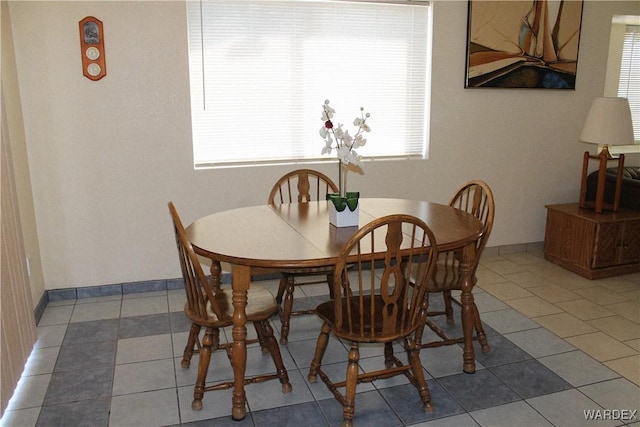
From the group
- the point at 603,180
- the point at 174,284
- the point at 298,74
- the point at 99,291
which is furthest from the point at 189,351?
the point at 603,180

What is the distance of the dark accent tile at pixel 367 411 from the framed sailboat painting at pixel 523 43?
2.73m

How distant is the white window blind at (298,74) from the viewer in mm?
3652

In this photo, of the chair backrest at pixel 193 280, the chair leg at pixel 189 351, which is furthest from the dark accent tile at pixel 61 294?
the chair backrest at pixel 193 280

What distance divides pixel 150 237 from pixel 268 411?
72.7 inches

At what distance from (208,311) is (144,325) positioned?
1.08 meters

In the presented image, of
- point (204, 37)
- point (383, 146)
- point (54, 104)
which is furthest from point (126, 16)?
point (383, 146)

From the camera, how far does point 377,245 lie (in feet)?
7.38

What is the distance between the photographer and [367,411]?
92.3 inches

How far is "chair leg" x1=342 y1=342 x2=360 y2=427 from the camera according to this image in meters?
2.18

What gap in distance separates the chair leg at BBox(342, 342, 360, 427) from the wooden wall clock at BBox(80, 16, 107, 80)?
2458mm

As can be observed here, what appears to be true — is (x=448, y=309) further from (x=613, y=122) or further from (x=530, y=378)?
(x=613, y=122)

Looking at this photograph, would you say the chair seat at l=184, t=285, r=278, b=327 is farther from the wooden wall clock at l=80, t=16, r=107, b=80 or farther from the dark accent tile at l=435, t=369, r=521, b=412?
the wooden wall clock at l=80, t=16, r=107, b=80

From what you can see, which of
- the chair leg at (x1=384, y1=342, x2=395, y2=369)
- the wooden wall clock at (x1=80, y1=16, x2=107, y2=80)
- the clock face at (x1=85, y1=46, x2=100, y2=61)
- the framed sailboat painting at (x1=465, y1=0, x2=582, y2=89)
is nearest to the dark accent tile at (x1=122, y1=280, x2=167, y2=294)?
the wooden wall clock at (x1=80, y1=16, x2=107, y2=80)

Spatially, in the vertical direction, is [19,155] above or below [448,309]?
above
